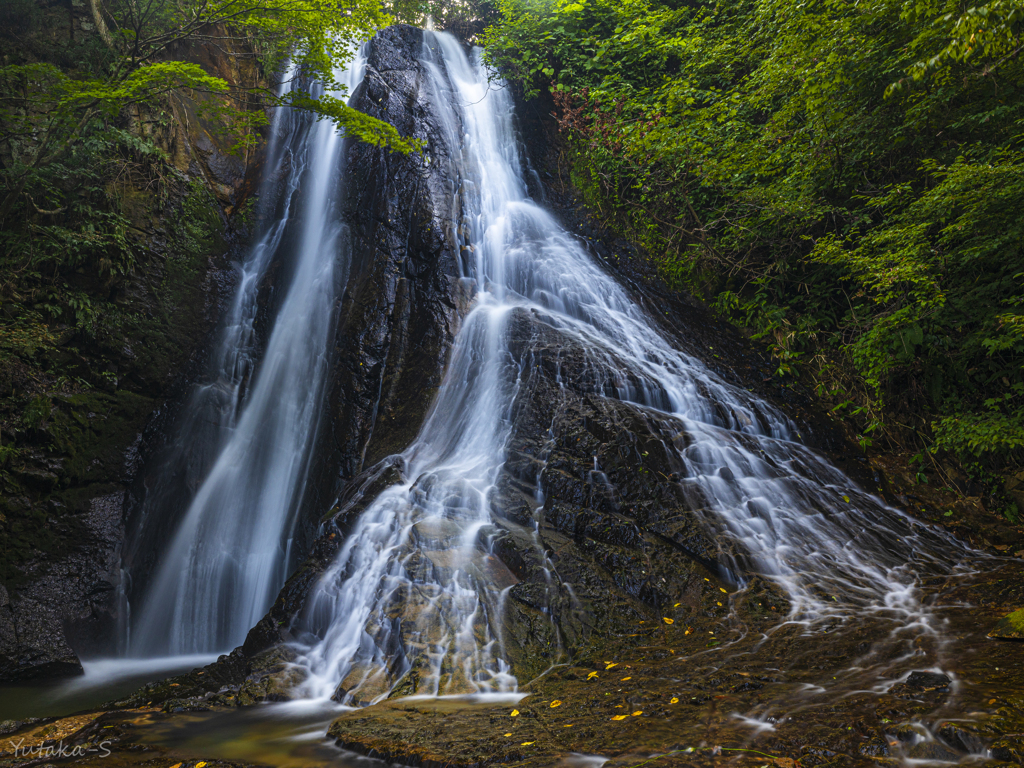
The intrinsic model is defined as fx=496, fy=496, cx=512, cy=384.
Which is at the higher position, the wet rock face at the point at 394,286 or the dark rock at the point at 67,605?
the wet rock face at the point at 394,286

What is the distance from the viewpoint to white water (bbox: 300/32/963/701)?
4.73 meters

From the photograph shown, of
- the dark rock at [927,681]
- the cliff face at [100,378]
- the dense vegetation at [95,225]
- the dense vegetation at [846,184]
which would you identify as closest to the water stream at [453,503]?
the dark rock at [927,681]

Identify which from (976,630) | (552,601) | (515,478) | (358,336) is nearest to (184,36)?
(358,336)

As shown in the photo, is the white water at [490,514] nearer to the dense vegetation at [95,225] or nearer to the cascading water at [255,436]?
the cascading water at [255,436]

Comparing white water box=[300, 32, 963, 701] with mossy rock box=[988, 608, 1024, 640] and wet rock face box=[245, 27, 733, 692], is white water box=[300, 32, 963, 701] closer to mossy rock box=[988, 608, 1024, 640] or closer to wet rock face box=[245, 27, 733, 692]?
wet rock face box=[245, 27, 733, 692]

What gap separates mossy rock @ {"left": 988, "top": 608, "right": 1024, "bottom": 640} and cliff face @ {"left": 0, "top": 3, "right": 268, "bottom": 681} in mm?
9672

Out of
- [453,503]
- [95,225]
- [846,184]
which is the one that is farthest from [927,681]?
[95,225]

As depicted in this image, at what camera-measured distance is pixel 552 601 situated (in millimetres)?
5020

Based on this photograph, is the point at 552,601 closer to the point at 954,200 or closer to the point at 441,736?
the point at 441,736

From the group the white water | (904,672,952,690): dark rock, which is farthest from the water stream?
(904,672,952,690): dark rock

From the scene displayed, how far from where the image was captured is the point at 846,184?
9070 mm

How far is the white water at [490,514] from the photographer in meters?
4.73

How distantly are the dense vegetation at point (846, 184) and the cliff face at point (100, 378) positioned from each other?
31.5 feet

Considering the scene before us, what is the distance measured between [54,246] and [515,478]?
883 centimetres
